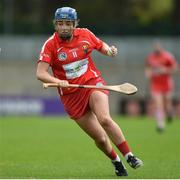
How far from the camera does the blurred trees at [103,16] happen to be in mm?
40469

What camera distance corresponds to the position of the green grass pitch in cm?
1306

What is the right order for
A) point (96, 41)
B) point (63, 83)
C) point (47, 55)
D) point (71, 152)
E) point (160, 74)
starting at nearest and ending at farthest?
point (63, 83) < point (47, 55) < point (96, 41) < point (71, 152) < point (160, 74)

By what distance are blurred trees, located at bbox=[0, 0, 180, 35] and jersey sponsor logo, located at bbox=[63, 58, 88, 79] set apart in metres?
26.9

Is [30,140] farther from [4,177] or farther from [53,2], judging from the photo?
[53,2]

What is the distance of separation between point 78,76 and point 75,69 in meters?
0.11

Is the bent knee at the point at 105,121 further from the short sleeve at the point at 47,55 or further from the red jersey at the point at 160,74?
the red jersey at the point at 160,74

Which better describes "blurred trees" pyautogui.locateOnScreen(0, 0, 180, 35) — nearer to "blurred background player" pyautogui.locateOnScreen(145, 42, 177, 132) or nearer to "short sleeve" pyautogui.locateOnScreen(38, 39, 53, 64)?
"blurred background player" pyautogui.locateOnScreen(145, 42, 177, 132)

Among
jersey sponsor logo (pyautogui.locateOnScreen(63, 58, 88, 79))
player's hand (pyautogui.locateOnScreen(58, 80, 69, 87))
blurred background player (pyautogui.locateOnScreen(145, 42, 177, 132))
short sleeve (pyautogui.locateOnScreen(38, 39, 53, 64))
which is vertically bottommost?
blurred background player (pyautogui.locateOnScreen(145, 42, 177, 132))

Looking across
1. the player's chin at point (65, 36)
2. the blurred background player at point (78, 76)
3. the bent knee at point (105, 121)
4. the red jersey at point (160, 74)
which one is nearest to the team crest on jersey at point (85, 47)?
the blurred background player at point (78, 76)

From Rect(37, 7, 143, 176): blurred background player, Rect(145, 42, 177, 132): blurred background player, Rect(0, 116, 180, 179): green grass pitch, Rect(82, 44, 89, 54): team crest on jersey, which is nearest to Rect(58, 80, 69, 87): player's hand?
Rect(37, 7, 143, 176): blurred background player

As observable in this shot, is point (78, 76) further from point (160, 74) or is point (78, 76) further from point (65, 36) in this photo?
point (160, 74)

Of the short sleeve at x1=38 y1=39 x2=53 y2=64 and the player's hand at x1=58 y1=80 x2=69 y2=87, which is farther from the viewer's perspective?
the short sleeve at x1=38 y1=39 x2=53 y2=64

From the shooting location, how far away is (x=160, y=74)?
24906mm

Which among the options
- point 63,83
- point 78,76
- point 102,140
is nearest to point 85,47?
point 78,76
